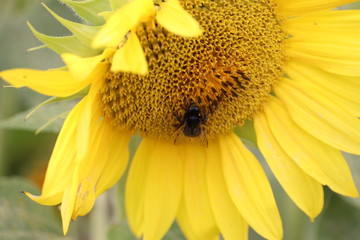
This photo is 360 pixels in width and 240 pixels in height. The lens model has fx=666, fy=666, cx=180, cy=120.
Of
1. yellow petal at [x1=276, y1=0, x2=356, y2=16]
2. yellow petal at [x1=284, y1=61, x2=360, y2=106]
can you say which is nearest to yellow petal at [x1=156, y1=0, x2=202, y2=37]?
yellow petal at [x1=276, y1=0, x2=356, y2=16]

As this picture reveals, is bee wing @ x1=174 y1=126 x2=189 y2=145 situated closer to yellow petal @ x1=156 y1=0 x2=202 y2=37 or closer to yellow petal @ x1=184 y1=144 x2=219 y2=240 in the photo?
yellow petal @ x1=184 y1=144 x2=219 y2=240

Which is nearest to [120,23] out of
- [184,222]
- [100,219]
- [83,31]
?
[83,31]

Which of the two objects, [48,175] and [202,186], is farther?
[202,186]

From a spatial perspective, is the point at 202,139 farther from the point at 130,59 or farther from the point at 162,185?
the point at 130,59

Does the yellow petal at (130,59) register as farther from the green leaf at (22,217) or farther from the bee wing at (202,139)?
the green leaf at (22,217)

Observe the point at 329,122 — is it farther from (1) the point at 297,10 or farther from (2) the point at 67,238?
(2) the point at 67,238

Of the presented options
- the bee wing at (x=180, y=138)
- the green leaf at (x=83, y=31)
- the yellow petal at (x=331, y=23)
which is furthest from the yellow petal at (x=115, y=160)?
the yellow petal at (x=331, y=23)

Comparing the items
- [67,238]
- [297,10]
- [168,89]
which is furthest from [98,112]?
[67,238]
